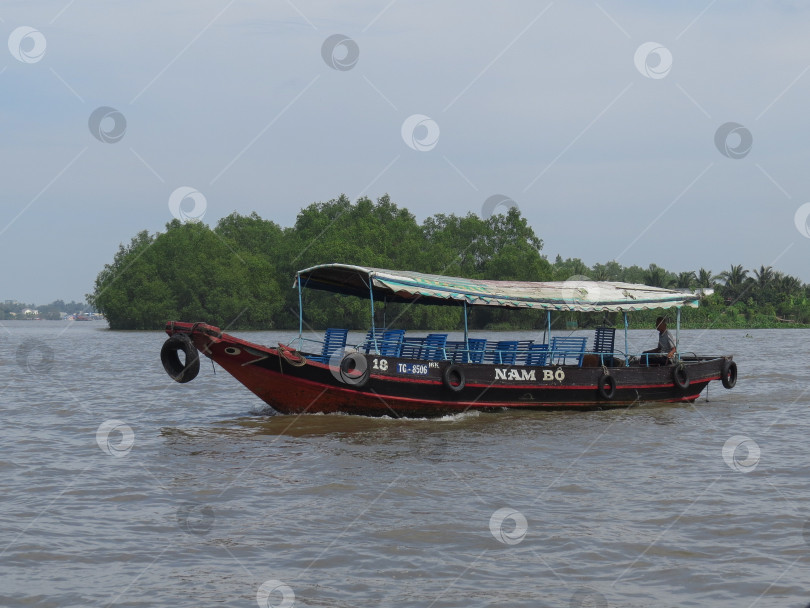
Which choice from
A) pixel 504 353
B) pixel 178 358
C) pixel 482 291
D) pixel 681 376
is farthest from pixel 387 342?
pixel 681 376

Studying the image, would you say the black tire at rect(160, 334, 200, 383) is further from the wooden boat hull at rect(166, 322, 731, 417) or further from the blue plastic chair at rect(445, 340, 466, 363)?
the blue plastic chair at rect(445, 340, 466, 363)

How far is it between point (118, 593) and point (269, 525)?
77.9 inches

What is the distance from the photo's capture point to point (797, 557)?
Result: 7340 mm

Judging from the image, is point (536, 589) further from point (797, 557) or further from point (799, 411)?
point (799, 411)

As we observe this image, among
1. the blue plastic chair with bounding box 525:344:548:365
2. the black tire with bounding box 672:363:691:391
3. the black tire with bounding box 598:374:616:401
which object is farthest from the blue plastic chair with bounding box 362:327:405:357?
the black tire with bounding box 672:363:691:391

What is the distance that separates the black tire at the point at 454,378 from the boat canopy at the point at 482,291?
1290 millimetres

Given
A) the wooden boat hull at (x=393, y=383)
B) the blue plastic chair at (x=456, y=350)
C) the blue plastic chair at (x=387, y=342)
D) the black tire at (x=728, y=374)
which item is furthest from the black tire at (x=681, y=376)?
the blue plastic chair at (x=387, y=342)

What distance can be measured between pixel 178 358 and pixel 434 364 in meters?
4.47

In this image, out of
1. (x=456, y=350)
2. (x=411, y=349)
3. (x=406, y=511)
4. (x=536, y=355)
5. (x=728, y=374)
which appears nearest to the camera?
(x=406, y=511)

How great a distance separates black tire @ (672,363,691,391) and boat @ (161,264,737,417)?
0.13 ft

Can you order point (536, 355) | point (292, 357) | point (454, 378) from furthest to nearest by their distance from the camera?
1. point (536, 355)
2. point (454, 378)
3. point (292, 357)

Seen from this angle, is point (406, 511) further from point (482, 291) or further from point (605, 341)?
point (605, 341)

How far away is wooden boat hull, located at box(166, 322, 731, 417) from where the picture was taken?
14367 mm

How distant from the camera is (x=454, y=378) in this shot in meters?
Answer: 15.3
